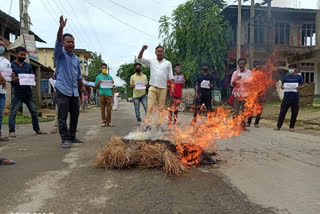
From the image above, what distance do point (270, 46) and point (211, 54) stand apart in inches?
247

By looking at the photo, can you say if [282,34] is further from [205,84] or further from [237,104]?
[237,104]

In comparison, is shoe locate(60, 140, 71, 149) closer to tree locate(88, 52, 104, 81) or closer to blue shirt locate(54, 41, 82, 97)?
blue shirt locate(54, 41, 82, 97)

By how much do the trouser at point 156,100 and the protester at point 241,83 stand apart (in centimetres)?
224

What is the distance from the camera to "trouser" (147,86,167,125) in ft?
20.3

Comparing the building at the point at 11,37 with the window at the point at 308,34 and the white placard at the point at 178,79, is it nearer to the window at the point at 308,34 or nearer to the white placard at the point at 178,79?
the white placard at the point at 178,79

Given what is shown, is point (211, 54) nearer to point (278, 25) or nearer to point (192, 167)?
point (278, 25)

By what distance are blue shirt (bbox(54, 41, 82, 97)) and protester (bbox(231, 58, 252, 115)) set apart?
14.2 feet

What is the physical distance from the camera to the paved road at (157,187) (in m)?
2.18

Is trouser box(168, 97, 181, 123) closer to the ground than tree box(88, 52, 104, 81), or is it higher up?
closer to the ground

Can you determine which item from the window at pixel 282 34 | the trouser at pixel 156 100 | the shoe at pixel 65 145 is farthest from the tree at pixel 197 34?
the shoe at pixel 65 145

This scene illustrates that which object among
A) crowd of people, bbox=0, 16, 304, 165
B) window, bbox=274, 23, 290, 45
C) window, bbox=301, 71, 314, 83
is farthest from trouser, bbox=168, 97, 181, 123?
window, bbox=301, 71, 314, 83

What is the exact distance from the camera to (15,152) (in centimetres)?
427

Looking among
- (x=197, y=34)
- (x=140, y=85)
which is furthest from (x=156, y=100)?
(x=197, y=34)

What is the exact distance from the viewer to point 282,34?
78.6 feet
